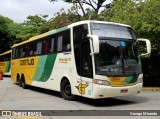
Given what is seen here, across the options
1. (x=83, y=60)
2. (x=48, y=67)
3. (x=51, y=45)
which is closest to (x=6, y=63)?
(x=48, y=67)

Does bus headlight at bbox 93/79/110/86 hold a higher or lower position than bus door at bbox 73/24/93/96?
lower

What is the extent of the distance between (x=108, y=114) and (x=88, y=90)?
6.25ft

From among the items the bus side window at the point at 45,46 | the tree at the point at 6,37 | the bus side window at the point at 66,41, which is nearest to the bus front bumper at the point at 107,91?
the bus side window at the point at 66,41

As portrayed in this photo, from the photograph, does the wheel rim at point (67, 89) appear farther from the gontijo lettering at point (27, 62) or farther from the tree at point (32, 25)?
the tree at point (32, 25)

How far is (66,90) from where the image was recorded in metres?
13.8

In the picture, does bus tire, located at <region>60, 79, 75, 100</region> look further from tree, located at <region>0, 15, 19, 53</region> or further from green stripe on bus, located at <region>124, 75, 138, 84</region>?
tree, located at <region>0, 15, 19, 53</region>

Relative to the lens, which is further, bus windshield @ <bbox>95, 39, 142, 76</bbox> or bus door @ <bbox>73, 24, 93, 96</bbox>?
bus door @ <bbox>73, 24, 93, 96</bbox>

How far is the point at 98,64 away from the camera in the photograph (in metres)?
11.5

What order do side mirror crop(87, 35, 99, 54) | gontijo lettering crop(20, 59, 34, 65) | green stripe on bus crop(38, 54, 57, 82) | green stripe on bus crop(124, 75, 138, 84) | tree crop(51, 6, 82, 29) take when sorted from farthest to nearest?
1. tree crop(51, 6, 82, 29)
2. gontijo lettering crop(20, 59, 34, 65)
3. green stripe on bus crop(38, 54, 57, 82)
4. green stripe on bus crop(124, 75, 138, 84)
5. side mirror crop(87, 35, 99, 54)

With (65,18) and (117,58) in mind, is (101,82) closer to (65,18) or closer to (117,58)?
(117,58)

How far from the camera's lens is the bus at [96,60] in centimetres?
1145

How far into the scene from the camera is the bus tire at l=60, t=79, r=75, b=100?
13.5 metres

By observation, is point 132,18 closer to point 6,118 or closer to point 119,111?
point 119,111

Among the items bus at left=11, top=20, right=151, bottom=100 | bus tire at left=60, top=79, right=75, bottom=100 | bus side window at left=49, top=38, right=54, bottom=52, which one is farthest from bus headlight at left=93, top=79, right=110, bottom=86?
bus side window at left=49, top=38, right=54, bottom=52
